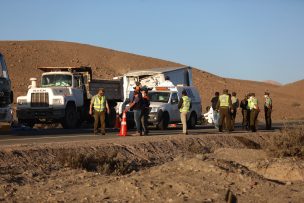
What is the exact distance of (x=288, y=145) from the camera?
1596 centimetres

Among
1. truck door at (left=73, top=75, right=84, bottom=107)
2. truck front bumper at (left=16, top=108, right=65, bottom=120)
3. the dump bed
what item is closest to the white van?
the dump bed

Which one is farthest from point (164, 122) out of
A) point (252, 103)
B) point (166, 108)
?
point (252, 103)

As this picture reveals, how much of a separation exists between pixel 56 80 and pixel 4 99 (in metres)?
8.06

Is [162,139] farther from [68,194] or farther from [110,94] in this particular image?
[110,94]

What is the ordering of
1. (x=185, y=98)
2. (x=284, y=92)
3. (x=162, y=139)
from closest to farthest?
1. (x=162, y=139)
2. (x=185, y=98)
3. (x=284, y=92)

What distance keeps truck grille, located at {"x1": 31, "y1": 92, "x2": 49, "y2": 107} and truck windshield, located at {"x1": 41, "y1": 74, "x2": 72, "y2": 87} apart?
130cm

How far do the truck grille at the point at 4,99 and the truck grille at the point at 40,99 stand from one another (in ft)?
20.7

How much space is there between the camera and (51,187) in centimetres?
1089

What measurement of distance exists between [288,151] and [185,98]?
8.15 m

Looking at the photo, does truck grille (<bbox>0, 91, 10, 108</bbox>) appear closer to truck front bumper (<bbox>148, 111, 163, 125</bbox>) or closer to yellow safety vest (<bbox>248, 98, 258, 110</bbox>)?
truck front bumper (<bbox>148, 111, 163, 125</bbox>)

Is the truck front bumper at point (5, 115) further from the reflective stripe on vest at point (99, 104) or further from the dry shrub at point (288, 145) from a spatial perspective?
the dry shrub at point (288, 145)

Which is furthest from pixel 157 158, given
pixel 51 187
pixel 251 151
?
pixel 51 187

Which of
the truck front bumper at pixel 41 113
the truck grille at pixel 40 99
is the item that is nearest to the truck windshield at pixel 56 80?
the truck grille at pixel 40 99

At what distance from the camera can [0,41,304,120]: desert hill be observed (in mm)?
79300
